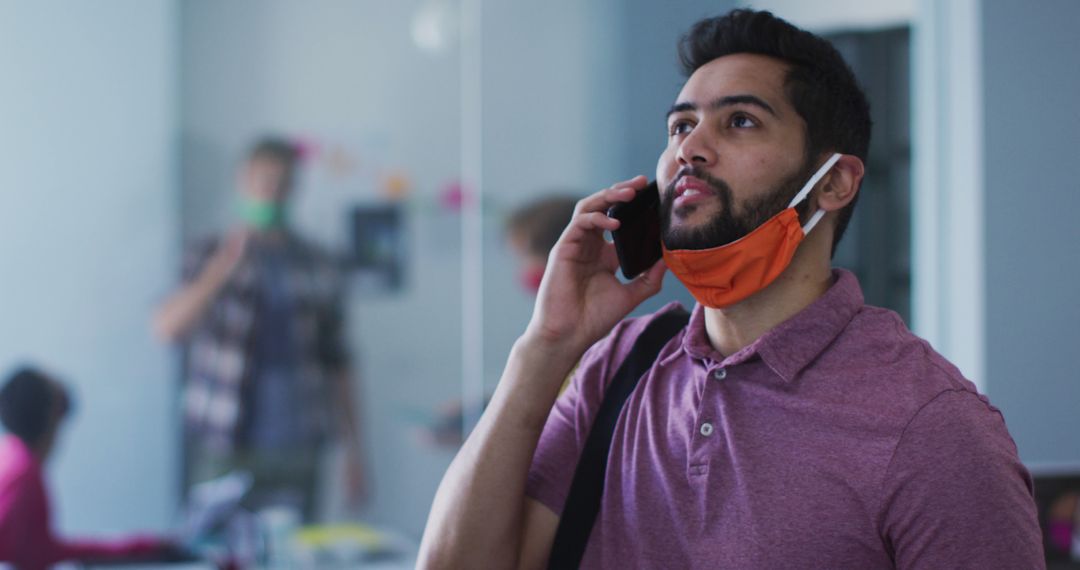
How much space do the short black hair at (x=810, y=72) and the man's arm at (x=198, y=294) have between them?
216 centimetres

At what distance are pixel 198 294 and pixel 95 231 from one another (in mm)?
372

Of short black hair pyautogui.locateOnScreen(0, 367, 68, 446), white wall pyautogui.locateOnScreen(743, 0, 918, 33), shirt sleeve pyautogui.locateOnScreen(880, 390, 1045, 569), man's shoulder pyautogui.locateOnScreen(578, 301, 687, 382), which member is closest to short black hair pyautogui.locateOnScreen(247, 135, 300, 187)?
short black hair pyautogui.locateOnScreen(0, 367, 68, 446)

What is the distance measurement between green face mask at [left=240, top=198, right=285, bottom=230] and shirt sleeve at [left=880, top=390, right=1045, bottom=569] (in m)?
2.57

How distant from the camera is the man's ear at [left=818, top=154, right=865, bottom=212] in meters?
1.55

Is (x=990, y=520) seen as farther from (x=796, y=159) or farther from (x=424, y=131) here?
(x=424, y=131)

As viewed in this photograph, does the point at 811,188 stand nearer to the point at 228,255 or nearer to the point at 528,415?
the point at 528,415

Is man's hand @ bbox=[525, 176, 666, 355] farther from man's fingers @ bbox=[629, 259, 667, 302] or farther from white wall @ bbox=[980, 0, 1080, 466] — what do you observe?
white wall @ bbox=[980, 0, 1080, 466]

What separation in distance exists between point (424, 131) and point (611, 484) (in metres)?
2.23

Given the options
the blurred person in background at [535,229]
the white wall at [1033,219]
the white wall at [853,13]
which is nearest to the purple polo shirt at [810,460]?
the white wall at [1033,219]

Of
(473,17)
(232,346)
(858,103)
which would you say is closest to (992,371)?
(858,103)

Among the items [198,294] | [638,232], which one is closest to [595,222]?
[638,232]

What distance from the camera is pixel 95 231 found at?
3271 millimetres

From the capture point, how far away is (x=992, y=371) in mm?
2809

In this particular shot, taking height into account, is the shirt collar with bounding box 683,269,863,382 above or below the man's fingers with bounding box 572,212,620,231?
below
